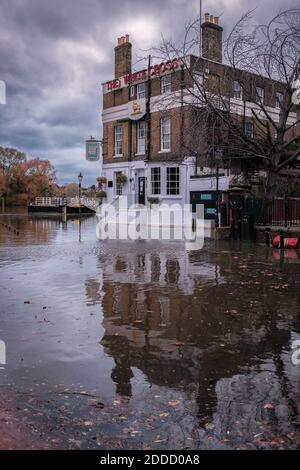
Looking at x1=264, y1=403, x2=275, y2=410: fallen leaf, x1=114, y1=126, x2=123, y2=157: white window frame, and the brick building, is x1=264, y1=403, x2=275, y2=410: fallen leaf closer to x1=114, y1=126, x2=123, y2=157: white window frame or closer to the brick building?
the brick building

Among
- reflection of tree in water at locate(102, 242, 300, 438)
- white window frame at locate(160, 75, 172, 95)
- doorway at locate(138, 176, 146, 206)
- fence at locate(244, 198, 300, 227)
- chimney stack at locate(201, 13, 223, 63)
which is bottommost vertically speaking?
reflection of tree in water at locate(102, 242, 300, 438)

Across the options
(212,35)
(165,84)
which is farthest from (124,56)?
(212,35)

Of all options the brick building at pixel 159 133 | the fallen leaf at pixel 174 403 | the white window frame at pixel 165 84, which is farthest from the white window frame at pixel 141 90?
the fallen leaf at pixel 174 403

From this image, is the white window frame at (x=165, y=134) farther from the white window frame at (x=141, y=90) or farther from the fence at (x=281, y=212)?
the fence at (x=281, y=212)

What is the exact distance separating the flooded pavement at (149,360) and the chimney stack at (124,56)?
997 inches

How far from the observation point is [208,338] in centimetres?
652

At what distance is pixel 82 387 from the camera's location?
4883mm

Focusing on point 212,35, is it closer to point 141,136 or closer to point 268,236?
point 141,136

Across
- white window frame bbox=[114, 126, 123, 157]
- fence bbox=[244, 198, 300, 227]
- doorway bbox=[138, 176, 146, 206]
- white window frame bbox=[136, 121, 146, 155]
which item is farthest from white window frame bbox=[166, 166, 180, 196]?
fence bbox=[244, 198, 300, 227]

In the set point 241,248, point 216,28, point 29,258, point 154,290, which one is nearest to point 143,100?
point 216,28

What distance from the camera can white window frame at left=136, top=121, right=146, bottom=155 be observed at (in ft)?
104

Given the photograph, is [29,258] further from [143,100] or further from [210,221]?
[143,100]

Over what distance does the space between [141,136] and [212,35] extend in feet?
25.4

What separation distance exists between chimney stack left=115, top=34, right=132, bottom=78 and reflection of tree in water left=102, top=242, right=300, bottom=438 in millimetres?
25910
